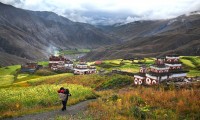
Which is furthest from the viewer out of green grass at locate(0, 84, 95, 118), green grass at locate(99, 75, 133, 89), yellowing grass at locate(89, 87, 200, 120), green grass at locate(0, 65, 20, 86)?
green grass at locate(0, 65, 20, 86)

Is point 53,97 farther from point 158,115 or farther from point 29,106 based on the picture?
point 158,115

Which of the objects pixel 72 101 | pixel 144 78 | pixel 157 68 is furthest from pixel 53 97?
pixel 157 68

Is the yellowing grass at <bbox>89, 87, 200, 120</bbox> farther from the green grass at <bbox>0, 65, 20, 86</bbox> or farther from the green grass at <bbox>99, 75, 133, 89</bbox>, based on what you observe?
the green grass at <bbox>0, 65, 20, 86</bbox>

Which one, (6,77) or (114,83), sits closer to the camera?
(114,83)

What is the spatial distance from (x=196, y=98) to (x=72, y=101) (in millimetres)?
11330

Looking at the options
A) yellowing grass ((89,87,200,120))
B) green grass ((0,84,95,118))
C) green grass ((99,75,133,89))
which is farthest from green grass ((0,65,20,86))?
yellowing grass ((89,87,200,120))

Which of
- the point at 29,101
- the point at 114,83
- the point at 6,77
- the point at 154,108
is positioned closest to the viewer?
the point at 154,108

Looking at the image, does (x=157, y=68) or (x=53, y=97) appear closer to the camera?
(x=53, y=97)

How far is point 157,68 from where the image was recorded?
79000 millimetres

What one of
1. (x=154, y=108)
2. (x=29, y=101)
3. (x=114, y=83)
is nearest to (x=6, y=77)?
(x=114, y=83)

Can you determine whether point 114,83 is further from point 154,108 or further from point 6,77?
point 6,77

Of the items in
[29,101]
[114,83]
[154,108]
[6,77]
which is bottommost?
[6,77]

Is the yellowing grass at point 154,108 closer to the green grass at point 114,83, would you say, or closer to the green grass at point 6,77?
the green grass at point 114,83

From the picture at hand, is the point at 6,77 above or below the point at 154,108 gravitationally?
Result: below
